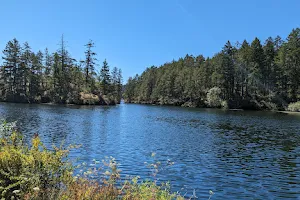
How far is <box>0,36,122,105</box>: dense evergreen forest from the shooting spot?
80625 mm

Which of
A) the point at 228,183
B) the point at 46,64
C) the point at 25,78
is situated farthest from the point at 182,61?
the point at 228,183

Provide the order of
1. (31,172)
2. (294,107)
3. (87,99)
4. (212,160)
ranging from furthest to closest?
(294,107) → (87,99) → (212,160) → (31,172)

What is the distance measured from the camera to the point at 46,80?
8912 centimetres

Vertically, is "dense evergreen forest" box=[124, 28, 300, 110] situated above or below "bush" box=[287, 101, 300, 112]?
above

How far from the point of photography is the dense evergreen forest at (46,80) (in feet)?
265

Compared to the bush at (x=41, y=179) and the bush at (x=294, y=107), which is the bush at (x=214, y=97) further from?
the bush at (x=41, y=179)

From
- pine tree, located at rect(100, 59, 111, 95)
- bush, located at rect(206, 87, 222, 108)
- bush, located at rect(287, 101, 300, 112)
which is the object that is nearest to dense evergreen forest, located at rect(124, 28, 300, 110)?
bush, located at rect(206, 87, 222, 108)

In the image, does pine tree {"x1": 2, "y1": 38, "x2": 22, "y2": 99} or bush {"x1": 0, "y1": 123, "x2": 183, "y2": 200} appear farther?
pine tree {"x1": 2, "y1": 38, "x2": 22, "y2": 99}

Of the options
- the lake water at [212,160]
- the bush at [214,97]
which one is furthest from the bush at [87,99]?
the lake water at [212,160]

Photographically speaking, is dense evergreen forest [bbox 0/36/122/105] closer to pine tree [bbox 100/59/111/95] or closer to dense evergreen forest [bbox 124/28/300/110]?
pine tree [bbox 100/59/111/95]

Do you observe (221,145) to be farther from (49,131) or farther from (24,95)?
(24,95)

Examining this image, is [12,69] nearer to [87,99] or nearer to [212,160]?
[87,99]

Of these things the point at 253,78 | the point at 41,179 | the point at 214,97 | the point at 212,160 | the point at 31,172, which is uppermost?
the point at 253,78

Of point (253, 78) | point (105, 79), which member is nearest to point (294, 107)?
point (253, 78)
